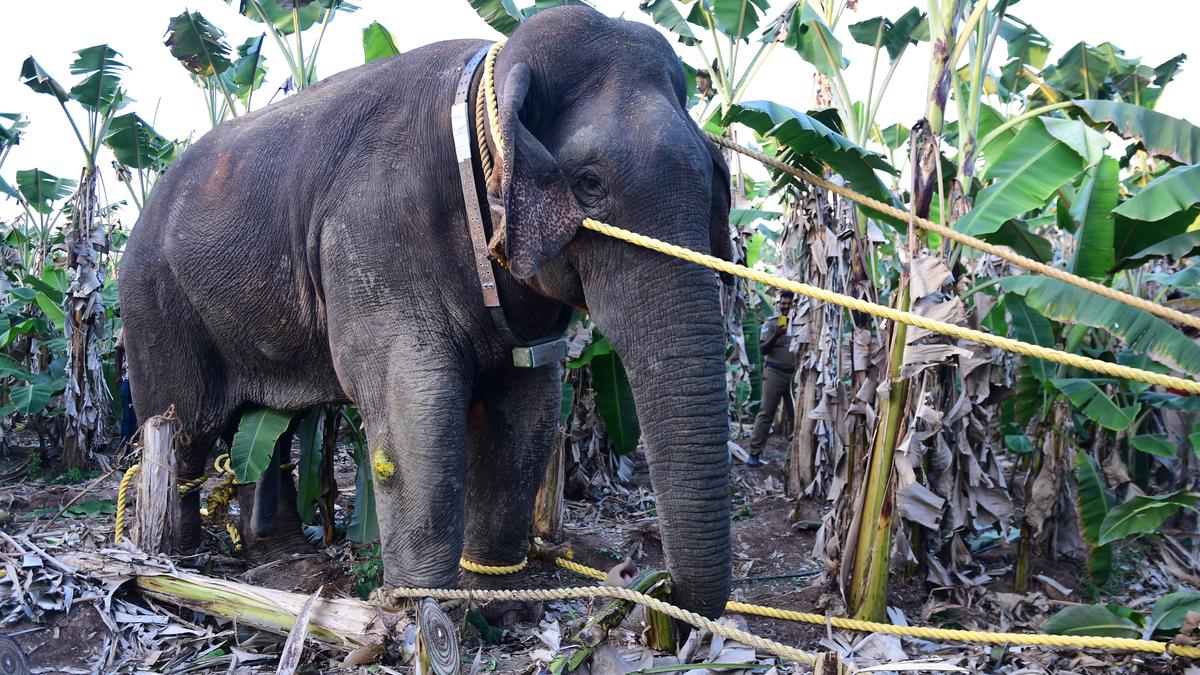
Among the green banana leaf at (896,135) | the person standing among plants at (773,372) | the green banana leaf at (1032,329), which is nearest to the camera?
the green banana leaf at (1032,329)

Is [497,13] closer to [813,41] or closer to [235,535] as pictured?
[813,41]

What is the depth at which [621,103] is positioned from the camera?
3.65 meters

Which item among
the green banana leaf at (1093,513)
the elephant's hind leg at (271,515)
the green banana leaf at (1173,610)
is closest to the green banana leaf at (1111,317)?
the green banana leaf at (1093,513)

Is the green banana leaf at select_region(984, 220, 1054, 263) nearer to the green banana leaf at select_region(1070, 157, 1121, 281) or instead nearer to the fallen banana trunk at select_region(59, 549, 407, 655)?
the green banana leaf at select_region(1070, 157, 1121, 281)

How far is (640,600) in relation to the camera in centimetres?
331

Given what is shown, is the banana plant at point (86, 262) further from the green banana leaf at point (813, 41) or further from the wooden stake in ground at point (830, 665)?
the wooden stake in ground at point (830, 665)

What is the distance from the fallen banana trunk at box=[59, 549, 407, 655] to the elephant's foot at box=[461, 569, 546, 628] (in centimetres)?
89

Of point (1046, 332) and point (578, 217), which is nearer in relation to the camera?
point (578, 217)

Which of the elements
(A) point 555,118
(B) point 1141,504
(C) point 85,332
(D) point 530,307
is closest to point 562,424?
(D) point 530,307

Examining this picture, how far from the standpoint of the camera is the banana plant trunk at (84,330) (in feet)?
27.8

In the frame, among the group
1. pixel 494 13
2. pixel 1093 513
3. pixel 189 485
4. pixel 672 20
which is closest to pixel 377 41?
pixel 494 13

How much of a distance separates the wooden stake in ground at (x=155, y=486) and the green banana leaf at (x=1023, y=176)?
13.6 ft

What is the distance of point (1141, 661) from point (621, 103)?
316 centimetres

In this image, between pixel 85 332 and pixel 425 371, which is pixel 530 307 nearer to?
pixel 425 371
